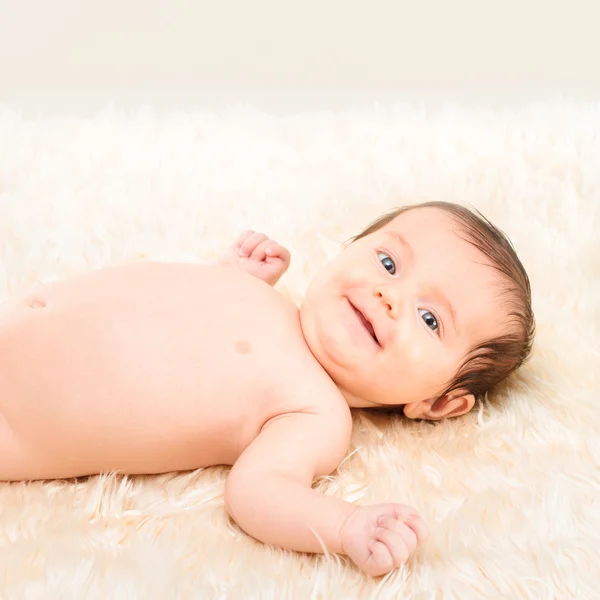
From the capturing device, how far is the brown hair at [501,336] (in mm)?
1399

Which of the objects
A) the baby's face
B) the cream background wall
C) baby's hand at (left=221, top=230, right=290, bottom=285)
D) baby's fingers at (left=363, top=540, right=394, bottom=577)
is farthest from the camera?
the cream background wall

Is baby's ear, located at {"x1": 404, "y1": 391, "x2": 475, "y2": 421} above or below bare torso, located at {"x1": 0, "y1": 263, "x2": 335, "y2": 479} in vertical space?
below

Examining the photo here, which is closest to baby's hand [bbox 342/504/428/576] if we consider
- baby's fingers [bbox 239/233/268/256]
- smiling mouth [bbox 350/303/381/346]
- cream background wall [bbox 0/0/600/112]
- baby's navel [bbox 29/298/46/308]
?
smiling mouth [bbox 350/303/381/346]

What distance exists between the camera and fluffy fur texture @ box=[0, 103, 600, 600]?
3.44 ft

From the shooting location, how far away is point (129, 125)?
212 cm

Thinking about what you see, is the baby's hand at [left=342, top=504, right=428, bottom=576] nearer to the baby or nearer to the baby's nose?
the baby

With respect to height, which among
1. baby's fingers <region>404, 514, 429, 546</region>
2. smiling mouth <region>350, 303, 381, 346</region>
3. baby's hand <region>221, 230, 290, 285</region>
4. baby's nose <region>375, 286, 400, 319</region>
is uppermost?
baby's nose <region>375, 286, 400, 319</region>

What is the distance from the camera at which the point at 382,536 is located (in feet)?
3.44

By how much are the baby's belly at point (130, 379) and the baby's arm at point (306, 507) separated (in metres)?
0.08

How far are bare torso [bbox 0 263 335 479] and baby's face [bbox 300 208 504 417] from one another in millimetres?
54

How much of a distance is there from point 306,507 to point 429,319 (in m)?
0.39

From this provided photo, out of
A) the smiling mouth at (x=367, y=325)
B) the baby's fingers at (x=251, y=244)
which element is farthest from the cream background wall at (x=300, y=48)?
the smiling mouth at (x=367, y=325)

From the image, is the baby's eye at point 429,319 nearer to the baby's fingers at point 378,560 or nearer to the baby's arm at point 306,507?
the baby's arm at point 306,507

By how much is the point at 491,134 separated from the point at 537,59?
1262 millimetres
